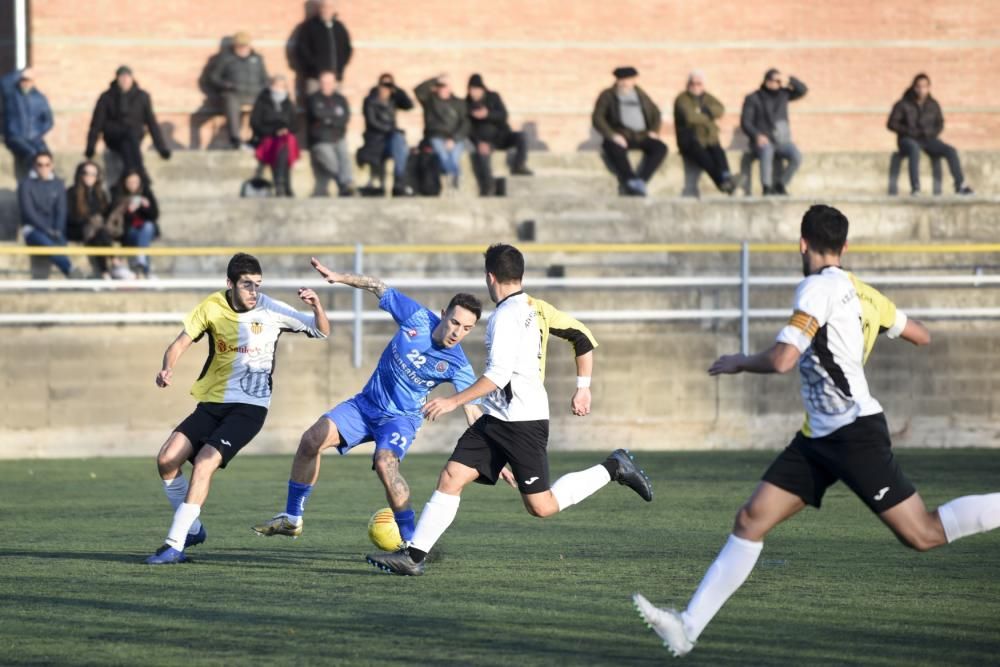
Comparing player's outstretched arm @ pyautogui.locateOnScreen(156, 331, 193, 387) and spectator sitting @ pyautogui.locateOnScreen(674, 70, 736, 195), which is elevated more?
spectator sitting @ pyautogui.locateOnScreen(674, 70, 736, 195)

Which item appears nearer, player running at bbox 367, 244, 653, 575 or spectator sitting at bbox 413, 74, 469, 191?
player running at bbox 367, 244, 653, 575

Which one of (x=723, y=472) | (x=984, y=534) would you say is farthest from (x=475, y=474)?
(x=723, y=472)

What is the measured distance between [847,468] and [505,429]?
248cm

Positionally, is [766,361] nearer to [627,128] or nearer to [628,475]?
[628,475]

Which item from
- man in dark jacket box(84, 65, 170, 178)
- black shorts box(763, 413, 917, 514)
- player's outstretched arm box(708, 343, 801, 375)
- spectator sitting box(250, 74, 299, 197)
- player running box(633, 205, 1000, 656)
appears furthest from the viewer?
spectator sitting box(250, 74, 299, 197)

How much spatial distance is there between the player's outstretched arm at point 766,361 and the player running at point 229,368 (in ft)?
12.5

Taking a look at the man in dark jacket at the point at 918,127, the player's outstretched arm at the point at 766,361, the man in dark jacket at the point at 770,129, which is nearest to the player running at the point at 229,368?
the player's outstretched arm at the point at 766,361

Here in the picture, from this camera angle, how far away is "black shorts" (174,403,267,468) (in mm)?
10000

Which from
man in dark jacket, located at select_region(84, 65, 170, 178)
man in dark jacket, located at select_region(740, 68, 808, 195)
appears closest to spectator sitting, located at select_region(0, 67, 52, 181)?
man in dark jacket, located at select_region(84, 65, 170, 178)

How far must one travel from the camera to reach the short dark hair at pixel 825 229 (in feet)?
22.9

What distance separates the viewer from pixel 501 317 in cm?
880

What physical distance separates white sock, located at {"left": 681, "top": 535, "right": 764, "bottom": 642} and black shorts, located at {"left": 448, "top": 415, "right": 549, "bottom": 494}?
7.35 feet

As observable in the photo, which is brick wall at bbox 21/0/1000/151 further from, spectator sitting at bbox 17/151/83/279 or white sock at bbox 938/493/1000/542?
white sock at bbox 938/493/1000/542

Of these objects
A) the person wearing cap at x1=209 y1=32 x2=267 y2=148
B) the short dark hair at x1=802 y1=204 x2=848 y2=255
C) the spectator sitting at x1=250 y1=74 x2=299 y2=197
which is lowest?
the short dark hair at x1=802 y1=204 x2=848 y2=255
